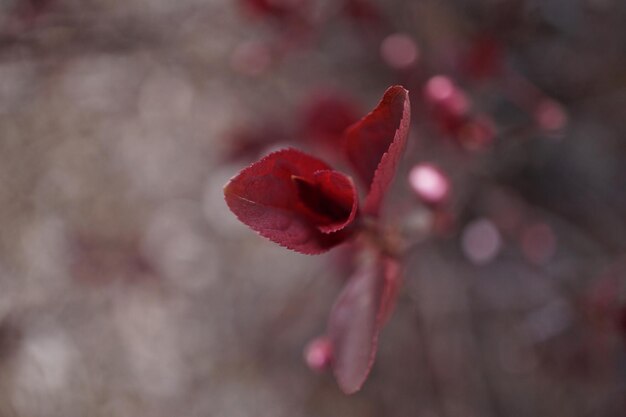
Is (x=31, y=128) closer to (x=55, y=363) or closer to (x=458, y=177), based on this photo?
(x=55, y=363)

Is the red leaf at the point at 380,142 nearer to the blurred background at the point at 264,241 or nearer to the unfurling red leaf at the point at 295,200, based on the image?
the unfurling red leaf at the point at 295,200

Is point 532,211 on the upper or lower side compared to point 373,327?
lower

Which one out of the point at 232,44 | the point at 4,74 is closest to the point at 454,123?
the point at 232,44

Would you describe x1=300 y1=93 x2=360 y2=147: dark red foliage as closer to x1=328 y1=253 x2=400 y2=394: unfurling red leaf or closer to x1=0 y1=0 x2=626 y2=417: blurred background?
x1=0 y1=0 x2=626 y2=417: blurred background

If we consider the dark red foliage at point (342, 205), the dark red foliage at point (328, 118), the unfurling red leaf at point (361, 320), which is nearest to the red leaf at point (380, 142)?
the dark red foliage at point (342, 205)

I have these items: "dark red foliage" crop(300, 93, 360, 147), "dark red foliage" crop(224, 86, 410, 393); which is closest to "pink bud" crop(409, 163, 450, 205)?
"dark red foliage" crop(224, 86, 410, 393)

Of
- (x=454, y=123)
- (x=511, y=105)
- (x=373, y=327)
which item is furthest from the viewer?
(x=511, y=105)
